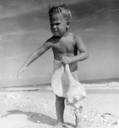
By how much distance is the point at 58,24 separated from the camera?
1819mm

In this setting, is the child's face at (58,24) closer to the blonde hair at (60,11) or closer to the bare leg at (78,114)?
the blonde hair at (60,11)

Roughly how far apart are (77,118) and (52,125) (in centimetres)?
27

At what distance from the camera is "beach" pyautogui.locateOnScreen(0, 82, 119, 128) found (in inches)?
82.7

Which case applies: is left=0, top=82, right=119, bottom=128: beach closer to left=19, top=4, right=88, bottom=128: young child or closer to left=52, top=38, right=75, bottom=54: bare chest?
left=19, top=4, right=88, bottom=128: young child

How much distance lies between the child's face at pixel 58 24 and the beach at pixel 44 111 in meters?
0.61

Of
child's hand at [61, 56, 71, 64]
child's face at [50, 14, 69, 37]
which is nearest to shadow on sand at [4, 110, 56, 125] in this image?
child's hand at [61, 56, 71, 64]

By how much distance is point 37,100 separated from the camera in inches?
117

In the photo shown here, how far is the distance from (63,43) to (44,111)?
888 millimetres

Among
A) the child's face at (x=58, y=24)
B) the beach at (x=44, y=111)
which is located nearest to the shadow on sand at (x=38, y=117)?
the beach at (x=44, y=111)

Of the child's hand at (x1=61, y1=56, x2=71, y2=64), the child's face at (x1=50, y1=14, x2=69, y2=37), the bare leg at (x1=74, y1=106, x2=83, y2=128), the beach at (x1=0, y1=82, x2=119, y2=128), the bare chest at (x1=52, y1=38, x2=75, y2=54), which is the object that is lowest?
the beach at (x1=0, y1=82, x2=119, y2=128)

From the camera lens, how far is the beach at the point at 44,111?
2102mm

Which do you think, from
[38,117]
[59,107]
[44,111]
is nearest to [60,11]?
[59,107]

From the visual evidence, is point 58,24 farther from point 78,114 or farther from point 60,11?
point 78,114

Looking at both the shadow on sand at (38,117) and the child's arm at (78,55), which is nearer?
the child's arm at (78,55)
